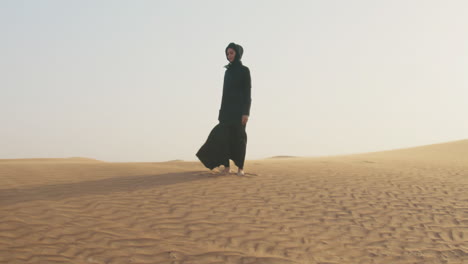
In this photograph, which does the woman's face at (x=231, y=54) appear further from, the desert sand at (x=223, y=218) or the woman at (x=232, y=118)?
the desert sand at (x=223, y=218)

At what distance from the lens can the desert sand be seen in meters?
5.84

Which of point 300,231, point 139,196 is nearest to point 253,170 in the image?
point 139,196

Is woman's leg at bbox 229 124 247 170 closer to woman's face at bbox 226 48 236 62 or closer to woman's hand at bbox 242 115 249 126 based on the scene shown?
woman's hand at bbox 242 115 249 126

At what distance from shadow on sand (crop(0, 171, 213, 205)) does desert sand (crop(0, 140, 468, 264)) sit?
2 centimetres

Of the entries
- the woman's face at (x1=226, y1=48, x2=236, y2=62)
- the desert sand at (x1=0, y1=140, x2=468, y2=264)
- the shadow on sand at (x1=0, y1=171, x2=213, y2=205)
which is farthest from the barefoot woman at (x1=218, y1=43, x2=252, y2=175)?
the shadow on sand at (x1=0, y1=171, x2=213, y2=205)

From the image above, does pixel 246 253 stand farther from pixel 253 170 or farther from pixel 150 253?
pixel 253 170

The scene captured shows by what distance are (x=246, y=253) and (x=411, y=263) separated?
7.06ft

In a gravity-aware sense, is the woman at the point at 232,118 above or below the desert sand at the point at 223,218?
above

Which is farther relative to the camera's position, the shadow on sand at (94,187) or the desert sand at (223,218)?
the shadow on sand at (94,187)

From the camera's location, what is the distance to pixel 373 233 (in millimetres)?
6965

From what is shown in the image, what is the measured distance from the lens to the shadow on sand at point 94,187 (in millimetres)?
7867

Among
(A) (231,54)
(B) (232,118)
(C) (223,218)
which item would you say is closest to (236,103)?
(B) (232,118)

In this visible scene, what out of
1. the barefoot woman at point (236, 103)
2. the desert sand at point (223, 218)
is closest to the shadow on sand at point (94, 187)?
the desert sand at point (223, 218)

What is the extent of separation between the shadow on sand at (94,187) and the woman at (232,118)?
66 centimetres
